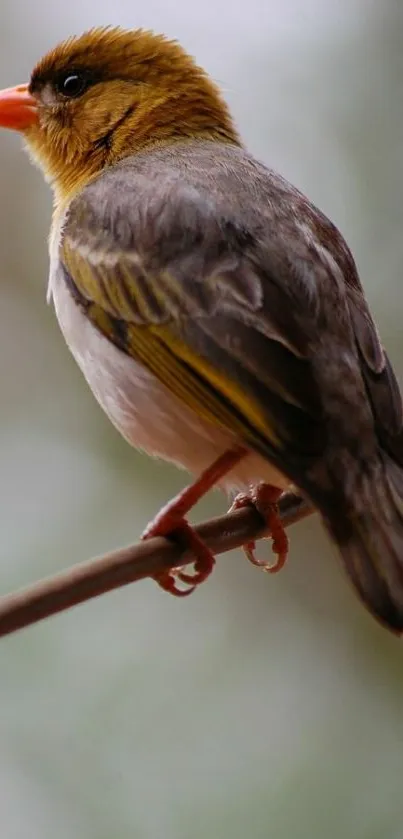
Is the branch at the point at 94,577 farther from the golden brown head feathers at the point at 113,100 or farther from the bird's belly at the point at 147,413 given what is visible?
the golden brown head feathers at the point at 113,100

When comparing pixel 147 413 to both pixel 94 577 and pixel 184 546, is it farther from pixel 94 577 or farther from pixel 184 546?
pixel 94 577

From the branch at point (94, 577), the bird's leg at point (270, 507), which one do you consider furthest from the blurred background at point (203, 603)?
the branch at point (94, 577)

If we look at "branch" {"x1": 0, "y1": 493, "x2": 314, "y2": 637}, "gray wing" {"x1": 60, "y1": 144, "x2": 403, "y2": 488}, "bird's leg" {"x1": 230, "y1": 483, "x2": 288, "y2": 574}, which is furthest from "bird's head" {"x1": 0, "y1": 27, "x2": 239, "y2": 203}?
"branch" {"x1": 0, "y1": 493, "x2": 314, "y2": 637}

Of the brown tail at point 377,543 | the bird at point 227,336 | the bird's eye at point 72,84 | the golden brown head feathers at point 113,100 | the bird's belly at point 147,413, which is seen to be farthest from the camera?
the bird's eye at point 72,84

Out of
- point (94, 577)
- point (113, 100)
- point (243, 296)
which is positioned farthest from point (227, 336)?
point (113, 100)

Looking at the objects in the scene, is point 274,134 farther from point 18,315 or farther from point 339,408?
point 339,408
